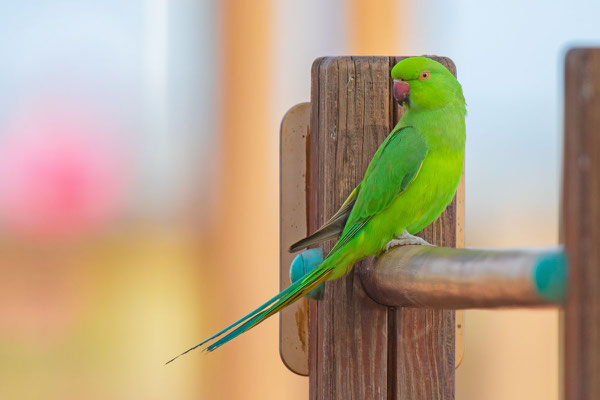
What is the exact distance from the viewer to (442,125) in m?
1.36

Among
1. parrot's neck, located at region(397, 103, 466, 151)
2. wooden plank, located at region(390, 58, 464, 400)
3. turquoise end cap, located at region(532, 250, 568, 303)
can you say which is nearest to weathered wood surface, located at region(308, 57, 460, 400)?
wooden plank, located at region(390, 58, 464, 400)

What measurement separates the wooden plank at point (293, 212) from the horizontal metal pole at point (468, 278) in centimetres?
21

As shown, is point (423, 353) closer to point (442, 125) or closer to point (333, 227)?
point (333, 227)

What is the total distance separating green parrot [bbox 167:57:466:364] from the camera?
3.71 feet

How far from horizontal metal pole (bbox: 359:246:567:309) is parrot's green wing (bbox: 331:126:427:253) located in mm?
93

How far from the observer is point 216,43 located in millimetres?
3666

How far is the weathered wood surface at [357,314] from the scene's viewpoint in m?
1.08

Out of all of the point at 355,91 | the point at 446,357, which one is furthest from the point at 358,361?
the point at 355,91

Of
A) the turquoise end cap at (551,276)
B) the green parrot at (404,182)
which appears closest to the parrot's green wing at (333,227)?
the green parrot at (404,182)

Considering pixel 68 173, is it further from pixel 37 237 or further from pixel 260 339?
pixel 260 339

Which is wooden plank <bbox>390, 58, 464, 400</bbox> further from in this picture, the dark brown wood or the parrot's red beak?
the dark brown wood

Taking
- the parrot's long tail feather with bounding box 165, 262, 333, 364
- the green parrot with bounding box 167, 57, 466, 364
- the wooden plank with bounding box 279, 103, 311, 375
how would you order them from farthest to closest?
the wooden plank with bounding box 279, 103, 311, 375
the green parrot with bounding box 167, 57, 466, 364
the parrot's long tail feather with bounding box 165, 262, 333, 364

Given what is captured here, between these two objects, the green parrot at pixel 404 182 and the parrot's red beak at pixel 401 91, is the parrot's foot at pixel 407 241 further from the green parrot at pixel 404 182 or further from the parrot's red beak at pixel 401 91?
the parrot's red beak at pixel 401 91

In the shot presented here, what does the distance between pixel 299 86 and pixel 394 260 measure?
2.69 metres
